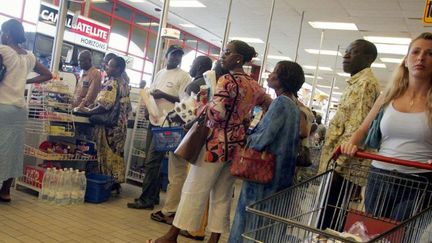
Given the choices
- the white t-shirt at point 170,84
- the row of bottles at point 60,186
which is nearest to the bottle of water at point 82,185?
the row of bottles at point 60,186

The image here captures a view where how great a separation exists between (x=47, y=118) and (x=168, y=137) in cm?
123

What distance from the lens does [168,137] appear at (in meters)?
3.66

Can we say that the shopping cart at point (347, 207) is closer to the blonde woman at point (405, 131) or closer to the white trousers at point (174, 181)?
the blonde woman at point (405, 131)

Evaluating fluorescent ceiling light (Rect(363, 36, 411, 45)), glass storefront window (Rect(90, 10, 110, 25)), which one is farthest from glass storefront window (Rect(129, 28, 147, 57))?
fluorescent ceiling light (Rect(363, 36, 411, 45))

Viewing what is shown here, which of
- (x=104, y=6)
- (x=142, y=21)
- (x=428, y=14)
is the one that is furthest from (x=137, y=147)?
(x=142, y=21)

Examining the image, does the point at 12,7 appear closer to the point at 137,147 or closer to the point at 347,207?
the point at 137,147

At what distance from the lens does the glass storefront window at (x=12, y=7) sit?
998cm

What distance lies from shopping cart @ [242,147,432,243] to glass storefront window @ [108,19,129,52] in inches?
459

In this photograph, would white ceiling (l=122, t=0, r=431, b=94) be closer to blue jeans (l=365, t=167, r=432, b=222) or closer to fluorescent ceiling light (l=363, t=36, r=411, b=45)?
fluorescent ceiling light (l=363, t=36, r=411, b=45)

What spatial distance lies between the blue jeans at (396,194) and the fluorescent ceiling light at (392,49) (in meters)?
9.56

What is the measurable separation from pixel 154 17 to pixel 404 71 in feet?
40.6

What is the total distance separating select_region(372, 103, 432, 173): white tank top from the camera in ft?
5.52

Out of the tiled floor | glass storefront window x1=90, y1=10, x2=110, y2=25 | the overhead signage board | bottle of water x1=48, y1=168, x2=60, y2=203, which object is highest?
glass storefront window x1=90, y1=10, x2=110, y2=25

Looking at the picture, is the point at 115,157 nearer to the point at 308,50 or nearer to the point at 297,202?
the point at 297,202
